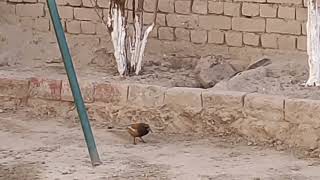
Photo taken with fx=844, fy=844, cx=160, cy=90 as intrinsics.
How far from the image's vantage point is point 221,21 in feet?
29.3

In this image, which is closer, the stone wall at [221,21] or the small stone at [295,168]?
the small stone at [295,168]

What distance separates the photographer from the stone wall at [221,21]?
8.53 meters

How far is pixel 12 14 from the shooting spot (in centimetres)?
1016

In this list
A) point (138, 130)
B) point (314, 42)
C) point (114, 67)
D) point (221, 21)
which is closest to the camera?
point (138, 130)

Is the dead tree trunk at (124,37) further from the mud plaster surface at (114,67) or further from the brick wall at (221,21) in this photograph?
the brick wall at (221,21)

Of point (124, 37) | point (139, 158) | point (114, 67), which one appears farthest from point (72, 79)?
point (114, 67)

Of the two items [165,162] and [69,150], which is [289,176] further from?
[69,150]

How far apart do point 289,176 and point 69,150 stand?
1928 millimetres

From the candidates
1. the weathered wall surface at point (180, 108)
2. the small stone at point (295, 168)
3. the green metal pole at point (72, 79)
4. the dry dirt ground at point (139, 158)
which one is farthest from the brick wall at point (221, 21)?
the green metal pole at point (72, 79)

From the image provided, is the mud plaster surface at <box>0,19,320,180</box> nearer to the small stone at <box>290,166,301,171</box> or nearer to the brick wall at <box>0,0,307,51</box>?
the small stone at <box>290,166,301,171</box>

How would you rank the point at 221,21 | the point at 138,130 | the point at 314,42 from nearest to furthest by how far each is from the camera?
the point at 138,130
the point at 314,42
the point at 221,21

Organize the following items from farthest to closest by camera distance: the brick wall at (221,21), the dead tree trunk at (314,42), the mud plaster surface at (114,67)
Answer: the brick wall at (221,21), the mud plaster surface at (114,67), the dead tree trunk at (314,42)

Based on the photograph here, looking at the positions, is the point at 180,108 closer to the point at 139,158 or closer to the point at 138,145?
the point at 138,145

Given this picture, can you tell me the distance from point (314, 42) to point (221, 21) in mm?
1546
